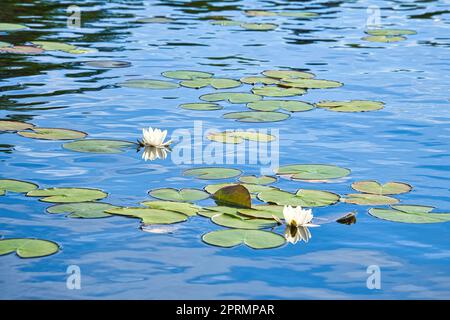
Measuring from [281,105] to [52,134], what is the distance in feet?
7.25

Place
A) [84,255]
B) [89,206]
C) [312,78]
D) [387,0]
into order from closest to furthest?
[84,255] → [89,206] → [312,78] → [387,0]

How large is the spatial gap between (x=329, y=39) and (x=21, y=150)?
5.90 metres

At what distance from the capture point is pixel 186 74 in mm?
9633

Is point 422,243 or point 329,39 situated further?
point 329,39

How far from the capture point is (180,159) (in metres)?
6.93

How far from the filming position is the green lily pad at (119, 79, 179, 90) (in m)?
9.22

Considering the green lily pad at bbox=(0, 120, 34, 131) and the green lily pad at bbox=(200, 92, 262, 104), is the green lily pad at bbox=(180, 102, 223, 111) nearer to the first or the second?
the green lily pad at bbox=(200, 92, 262, 104)

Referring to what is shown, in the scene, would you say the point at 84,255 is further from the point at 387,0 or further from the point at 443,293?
the point at 387,0

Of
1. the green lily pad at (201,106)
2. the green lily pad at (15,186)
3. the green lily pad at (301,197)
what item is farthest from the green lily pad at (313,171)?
the green lily pad at (201,106)

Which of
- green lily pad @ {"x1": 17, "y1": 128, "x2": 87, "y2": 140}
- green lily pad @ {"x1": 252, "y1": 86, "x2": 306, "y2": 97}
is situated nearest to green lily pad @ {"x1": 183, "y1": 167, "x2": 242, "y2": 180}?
green lily pad @ {"x1": 17, "y1": 128, "x2": 87, "y2": 140}

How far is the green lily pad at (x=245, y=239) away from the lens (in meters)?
5.21

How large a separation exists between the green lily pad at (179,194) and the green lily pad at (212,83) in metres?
3.23

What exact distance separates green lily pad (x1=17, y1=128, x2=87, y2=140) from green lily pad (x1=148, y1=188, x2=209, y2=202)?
160 centimetres
